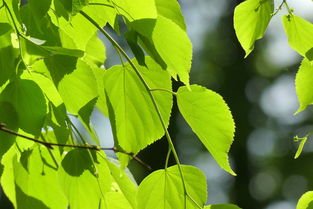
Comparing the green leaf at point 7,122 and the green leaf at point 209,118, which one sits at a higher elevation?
the green leaf at point 7,122

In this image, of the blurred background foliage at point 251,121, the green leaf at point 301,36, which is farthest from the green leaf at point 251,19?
the blurred background foliage at point 251,121

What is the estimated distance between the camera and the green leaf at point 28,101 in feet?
1.66

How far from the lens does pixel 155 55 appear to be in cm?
47

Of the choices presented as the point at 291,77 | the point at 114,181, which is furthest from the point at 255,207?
the point at 114,181

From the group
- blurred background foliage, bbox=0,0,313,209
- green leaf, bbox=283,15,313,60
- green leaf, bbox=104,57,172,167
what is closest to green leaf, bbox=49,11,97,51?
green leaf, bbox=104,57,172,167

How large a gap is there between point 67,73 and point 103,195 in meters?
0.12

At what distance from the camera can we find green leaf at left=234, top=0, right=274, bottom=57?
1.91 feet

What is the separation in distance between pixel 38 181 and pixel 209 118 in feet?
0.58

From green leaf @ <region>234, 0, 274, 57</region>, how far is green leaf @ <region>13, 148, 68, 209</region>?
0.70ft

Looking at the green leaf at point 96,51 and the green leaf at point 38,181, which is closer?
the green leaf at point 38,181

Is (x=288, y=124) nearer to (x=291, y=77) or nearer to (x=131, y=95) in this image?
(x=291, y=77)

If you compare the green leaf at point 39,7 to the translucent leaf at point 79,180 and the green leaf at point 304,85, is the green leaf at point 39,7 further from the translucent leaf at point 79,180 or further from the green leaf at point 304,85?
the green leaf at point 304,85

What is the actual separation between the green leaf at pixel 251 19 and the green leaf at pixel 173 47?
0.38 ft

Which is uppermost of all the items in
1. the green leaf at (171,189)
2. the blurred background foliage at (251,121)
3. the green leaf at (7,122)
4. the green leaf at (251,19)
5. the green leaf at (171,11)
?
the green leaf at (171,11)
